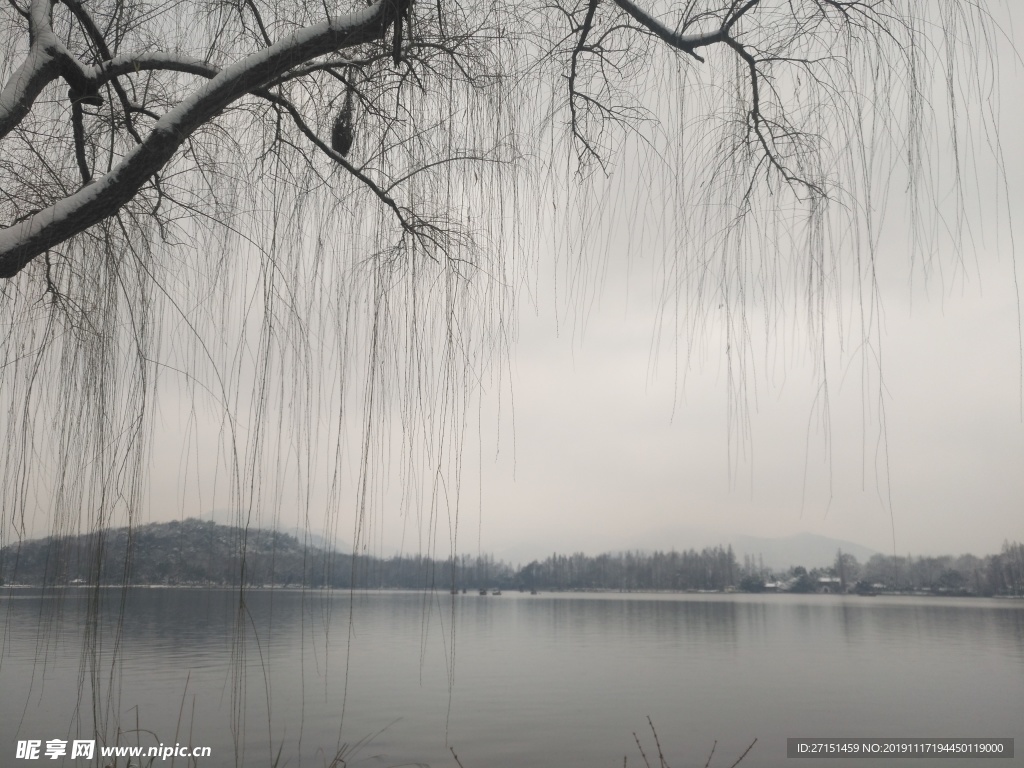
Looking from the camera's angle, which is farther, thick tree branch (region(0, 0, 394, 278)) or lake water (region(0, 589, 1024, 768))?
lake water (region(0, 589, 1024, 768))

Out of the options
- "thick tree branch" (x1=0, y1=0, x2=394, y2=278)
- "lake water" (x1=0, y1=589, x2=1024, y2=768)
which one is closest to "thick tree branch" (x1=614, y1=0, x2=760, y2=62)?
"thick tree branch" (x1=0, y1=0, x2=394, y2=278)

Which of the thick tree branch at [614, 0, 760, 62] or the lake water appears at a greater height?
the thick tree branch at [614, 0, 760, 62]

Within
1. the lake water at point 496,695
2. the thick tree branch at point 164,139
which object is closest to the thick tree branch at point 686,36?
the thick tree branch at point 164,139

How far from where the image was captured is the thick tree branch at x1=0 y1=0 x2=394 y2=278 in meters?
2.00

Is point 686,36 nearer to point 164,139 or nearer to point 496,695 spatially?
point 164,139

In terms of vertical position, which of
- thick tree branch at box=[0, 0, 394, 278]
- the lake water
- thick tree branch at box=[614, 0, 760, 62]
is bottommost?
the lake water

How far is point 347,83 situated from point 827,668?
74.3ft

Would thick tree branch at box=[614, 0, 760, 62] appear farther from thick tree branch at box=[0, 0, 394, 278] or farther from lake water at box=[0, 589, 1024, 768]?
lake water at box=[0, 589, 1024, 768]

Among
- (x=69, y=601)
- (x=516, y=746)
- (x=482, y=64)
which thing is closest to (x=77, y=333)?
(x=69, y=601)

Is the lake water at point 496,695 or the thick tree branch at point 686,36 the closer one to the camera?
the thick tree branch at point 686,36

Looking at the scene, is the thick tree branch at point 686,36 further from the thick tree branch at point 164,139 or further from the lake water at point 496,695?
the lake water at point 496,695

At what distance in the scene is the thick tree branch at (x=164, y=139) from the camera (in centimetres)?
200

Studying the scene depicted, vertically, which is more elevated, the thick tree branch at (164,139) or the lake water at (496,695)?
the thick tree branch at (164,139)

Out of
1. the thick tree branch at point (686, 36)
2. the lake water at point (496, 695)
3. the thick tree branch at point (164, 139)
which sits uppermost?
the thick tree branch at point (686, 36)
